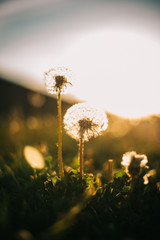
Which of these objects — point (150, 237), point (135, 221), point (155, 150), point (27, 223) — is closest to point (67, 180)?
point (27, 223)

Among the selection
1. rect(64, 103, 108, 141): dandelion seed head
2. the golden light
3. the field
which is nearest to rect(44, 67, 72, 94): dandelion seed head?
rect(64, 103, 108, 141): dandelion seed head

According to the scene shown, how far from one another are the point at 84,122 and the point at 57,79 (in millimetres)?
506

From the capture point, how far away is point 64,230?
1311mm

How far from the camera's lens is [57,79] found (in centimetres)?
189

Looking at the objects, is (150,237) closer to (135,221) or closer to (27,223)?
(135,221)

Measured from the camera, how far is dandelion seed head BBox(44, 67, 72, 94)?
189 cm

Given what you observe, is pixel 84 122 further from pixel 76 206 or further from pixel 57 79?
pixel 76 206

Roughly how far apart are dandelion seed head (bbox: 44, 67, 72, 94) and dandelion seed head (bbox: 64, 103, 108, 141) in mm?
264

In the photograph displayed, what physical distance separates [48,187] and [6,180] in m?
0.66

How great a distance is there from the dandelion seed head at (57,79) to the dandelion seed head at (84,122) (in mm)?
264

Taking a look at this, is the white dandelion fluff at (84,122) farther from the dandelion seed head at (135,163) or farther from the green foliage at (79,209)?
the dandelion seed head at (135,163)

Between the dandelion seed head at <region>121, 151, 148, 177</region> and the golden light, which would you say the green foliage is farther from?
the golden light

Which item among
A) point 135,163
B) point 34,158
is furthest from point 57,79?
point 34,158

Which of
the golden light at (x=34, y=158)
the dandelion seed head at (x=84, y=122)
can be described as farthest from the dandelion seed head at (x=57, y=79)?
the golden light at (x=34, y=158)
